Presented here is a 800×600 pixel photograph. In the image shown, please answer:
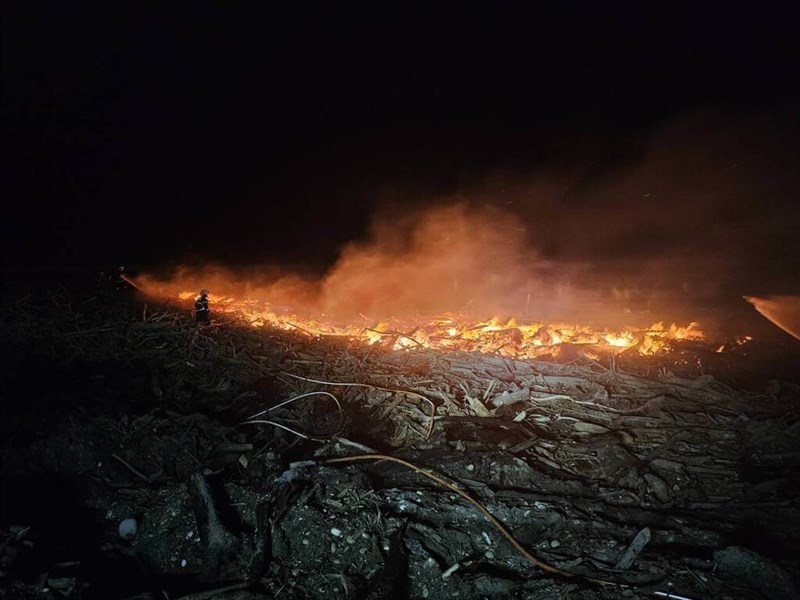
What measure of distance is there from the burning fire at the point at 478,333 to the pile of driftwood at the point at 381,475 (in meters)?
0.87

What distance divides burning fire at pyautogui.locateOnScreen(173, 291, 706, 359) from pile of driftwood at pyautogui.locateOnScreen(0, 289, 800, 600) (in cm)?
87

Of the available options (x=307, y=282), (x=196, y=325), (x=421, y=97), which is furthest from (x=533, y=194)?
(x=196, y=325)

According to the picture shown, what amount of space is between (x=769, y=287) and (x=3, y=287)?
17.6 metres

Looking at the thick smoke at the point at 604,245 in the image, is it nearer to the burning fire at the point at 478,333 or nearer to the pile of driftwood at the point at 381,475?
the burning fire at the point at 478,333

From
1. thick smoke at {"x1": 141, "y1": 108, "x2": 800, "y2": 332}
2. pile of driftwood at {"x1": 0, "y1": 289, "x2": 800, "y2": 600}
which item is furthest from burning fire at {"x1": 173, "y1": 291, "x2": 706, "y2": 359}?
thick smoke at {"x1": 141, "y1": 108, "x2": 800, "y2": 332}

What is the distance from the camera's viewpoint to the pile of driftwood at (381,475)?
3.19m

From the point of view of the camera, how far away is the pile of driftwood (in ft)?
10.5

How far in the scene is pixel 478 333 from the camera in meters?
8.37

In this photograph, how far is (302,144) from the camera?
1548 cm

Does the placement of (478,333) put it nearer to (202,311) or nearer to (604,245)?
(202,311)

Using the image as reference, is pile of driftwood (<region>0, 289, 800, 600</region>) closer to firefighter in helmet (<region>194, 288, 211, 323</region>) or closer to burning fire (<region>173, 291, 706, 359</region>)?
firefighter in helmet (<region>194, 288, 211, 323</region>)

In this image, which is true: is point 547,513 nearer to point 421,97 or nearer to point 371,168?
point 371,168

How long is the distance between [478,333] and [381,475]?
4.64m

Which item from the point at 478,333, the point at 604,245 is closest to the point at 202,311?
the point at 478,333
